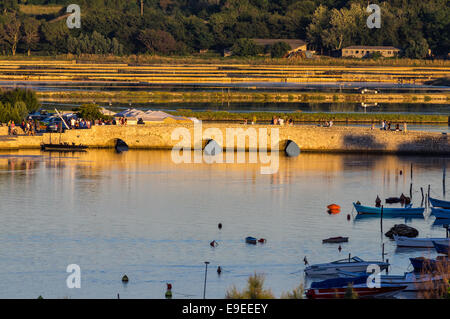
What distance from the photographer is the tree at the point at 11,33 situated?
162550 millimetres

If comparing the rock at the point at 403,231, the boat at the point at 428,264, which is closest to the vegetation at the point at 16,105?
the rock at the point at 403,231

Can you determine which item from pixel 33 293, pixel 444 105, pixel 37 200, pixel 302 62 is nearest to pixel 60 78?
pixel 302 62

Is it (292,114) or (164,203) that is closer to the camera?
(164,203)

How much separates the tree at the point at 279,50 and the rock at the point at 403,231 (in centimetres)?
12478

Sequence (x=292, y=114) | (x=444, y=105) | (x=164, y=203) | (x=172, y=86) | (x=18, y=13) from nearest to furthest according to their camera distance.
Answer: (x=164, y=203), (x=292, y=114), (x=444, y=105), (x=172, y=86), (x=18, y=13)

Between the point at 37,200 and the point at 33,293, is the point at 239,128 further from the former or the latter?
the point at 33,293

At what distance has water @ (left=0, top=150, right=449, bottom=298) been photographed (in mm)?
36906

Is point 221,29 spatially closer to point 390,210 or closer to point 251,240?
point 390,210

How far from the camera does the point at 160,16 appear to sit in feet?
620

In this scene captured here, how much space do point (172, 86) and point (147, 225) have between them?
8708 centimetres

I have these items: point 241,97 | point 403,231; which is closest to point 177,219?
point 403,231

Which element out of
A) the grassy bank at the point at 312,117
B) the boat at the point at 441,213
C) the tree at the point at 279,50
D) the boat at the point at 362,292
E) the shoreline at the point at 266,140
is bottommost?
the boat at the point at 362,292

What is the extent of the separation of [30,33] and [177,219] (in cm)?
12405

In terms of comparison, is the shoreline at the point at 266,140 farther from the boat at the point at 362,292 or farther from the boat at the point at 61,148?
the boat at the point at 362,292
